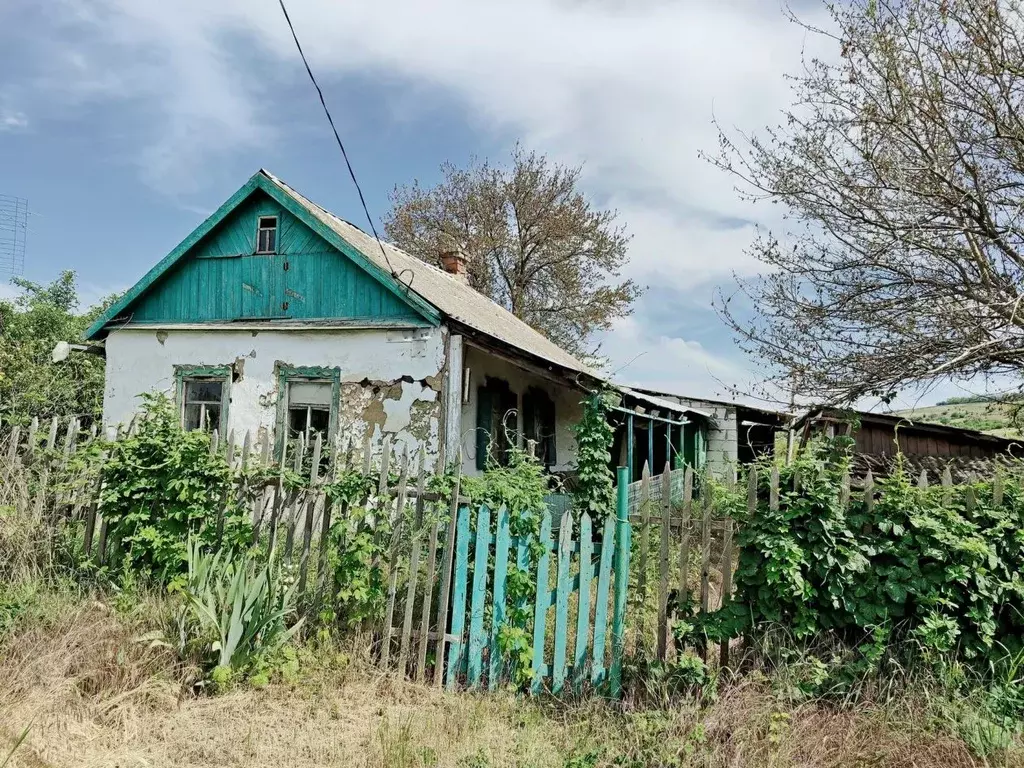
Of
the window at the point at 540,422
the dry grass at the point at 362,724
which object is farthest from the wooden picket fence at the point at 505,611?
the window at the point at 540,422

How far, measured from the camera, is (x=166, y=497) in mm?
4742

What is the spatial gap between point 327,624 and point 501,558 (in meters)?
1.28

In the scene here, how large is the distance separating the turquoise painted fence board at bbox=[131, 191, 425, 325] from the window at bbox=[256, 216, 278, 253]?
0.28ft

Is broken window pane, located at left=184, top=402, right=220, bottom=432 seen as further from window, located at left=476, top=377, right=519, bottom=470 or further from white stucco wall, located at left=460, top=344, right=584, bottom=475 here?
window, located at left=476, top=377, right=519, bottom=470

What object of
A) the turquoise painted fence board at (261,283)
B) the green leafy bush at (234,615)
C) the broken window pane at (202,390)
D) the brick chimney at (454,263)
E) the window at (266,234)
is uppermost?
the brick chimney at (454,263)

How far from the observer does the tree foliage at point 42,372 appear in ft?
42.3

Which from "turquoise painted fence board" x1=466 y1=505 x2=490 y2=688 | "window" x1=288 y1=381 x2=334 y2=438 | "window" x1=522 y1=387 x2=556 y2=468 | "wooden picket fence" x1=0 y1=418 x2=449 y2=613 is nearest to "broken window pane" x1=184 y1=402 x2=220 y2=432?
"window" x1=288 y1=381 x2=334 y2=438

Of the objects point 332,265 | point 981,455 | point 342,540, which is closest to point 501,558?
point 342,540

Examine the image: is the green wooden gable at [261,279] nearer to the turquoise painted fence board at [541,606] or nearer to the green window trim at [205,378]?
the green window trim at [205,378]

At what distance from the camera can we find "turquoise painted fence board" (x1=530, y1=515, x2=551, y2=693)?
404 centimetres

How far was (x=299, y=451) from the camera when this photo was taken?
4.78 m

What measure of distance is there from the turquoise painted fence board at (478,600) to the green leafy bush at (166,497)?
171 centimetres

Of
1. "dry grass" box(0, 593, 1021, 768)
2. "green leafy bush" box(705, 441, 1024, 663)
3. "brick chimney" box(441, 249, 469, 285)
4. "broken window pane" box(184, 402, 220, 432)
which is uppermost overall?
"brick chimney" box(441, 249, 469, 285)

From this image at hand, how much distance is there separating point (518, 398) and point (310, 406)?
3.89 meters
